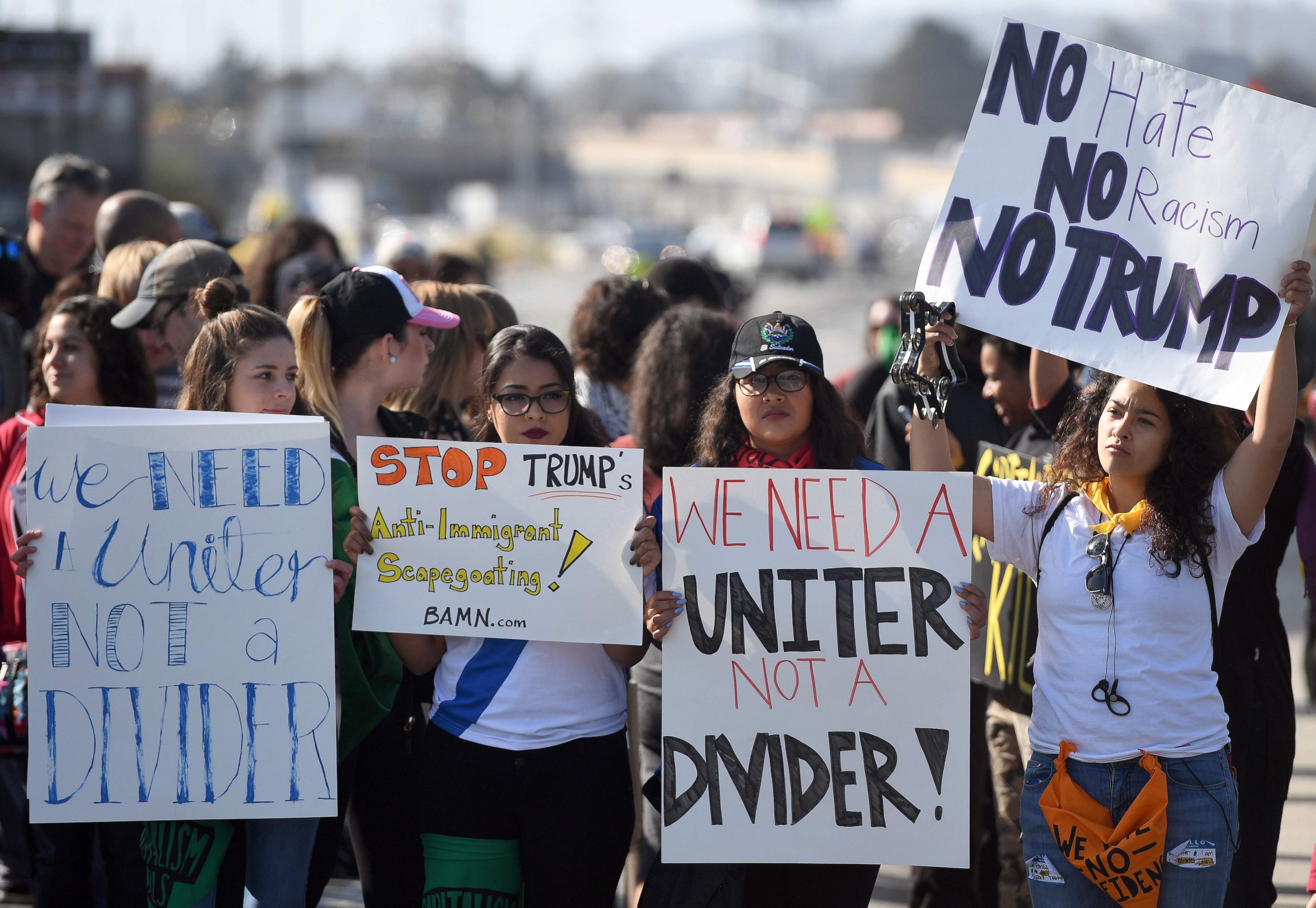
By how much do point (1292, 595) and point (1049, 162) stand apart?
6.08m

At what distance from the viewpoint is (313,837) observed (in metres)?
3.27

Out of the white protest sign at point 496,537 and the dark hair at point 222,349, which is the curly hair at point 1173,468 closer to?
the white protest sign at point 496,537

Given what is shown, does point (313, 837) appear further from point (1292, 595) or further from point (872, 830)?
point (1292, 595)

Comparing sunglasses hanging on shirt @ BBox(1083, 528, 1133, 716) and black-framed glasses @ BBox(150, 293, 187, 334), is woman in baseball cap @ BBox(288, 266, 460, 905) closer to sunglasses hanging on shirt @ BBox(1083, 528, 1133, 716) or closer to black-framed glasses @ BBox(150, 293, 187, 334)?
black-framed glasses @ BBox(150, 293, 187, 334)

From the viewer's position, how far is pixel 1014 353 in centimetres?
425

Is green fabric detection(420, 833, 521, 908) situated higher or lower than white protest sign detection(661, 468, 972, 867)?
lower

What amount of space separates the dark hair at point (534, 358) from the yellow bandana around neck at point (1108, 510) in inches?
42.0

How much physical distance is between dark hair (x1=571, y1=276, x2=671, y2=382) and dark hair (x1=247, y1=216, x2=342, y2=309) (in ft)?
5.34

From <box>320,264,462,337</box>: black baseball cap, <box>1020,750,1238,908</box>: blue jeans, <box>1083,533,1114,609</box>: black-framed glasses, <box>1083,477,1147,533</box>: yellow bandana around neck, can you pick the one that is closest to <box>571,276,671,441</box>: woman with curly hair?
<box>320,264,462,337</box>: black baseball cap

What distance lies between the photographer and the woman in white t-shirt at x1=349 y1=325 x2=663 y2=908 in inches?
119

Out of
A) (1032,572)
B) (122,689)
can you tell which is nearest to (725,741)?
(1032,572)

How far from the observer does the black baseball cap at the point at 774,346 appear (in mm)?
3252

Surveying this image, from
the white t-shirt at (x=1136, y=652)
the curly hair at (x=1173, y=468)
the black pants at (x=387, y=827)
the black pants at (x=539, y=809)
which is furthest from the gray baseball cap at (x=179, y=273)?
the white t-shirt at (x=1136, y=652)

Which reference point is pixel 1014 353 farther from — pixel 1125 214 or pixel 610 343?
pixel 610 343
